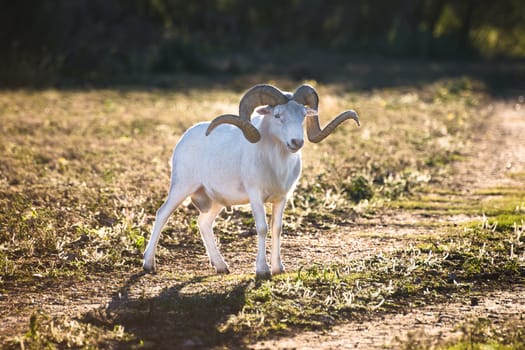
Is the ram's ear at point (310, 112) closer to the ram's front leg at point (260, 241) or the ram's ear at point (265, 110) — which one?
the ram's ear at point (265, 110)

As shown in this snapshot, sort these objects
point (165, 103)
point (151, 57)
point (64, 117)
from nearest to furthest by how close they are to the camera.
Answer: point (64, 117) < point (165, 103) < point (151, 57)

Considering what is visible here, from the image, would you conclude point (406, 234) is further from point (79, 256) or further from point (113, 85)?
point (113, 85)

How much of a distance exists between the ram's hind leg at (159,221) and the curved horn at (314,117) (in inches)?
57.8

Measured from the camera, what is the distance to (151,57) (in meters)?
33.4

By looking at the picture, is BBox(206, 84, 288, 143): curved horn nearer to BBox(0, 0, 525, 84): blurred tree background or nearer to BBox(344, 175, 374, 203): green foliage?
BBox(344, 175, 374, 203): green foliage

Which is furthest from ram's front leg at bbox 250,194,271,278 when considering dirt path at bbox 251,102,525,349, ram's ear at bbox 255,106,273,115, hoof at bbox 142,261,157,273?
dirt path at bbox 251,102,525,349

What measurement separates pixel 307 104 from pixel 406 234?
2.75 meters

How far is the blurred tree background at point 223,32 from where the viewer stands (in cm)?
2897

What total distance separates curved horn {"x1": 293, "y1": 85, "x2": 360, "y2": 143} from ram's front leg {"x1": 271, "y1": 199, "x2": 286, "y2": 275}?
835 mm

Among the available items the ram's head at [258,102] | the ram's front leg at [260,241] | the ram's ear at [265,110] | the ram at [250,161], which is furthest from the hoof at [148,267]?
the ram's ear at [265,110]

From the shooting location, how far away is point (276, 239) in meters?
8.98

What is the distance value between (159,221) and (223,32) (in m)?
36.6

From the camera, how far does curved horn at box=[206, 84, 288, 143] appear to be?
8781mm

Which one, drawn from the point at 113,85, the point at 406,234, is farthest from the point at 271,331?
the point at 113,85
